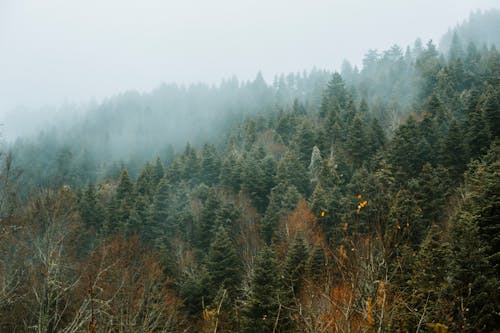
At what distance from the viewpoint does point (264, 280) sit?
57.3ft

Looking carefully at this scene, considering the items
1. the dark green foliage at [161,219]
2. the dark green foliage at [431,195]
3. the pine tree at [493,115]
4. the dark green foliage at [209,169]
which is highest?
the pine tree at [493,115]

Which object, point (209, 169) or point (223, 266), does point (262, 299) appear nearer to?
point (223, 266)

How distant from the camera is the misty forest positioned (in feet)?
19.6

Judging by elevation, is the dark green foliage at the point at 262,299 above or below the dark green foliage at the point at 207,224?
above

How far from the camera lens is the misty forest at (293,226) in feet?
19.6

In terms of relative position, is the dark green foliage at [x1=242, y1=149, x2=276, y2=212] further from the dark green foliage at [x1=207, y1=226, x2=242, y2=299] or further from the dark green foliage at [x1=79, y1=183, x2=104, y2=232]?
the dark green foliage at [x1=79, y1=183, x2=104, y2=232]

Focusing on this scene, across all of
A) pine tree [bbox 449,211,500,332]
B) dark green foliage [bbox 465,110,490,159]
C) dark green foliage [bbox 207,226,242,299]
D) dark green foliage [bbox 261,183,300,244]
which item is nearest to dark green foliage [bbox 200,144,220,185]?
dark green foliage [bbox 261,183,300,244]

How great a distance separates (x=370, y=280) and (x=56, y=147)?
114 meters

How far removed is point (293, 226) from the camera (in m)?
28.8

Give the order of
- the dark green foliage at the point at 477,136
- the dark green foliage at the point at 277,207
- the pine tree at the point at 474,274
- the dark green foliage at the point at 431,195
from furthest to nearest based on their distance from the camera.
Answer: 1. the dark green foliage at the point at 277,207
2. the dark green foliage at the point at 477,136
3. the dark green foliage at the point at 431,195
4. the pine tree at the point at 474,274

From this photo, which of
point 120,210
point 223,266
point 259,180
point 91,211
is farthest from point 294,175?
point 91,211

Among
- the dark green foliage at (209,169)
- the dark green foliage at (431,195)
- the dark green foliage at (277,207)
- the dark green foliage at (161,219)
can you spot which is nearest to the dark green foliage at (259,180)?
the dark green foliage at (277,207)

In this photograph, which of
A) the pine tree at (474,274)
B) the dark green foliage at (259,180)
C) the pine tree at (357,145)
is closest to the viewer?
the pine tree at (474,274)

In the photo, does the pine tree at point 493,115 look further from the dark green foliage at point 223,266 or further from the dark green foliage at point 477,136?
the dark green foliage at point 223,266
